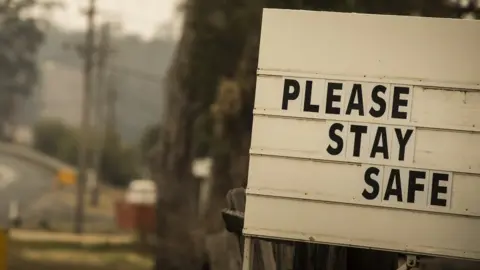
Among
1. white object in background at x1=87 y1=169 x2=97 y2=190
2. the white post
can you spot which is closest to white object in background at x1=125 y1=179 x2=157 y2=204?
white object in background at x1=87 y1=169 x2=97 y2=190

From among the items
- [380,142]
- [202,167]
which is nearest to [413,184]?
[380,142]

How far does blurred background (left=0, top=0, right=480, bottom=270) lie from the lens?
338 cm

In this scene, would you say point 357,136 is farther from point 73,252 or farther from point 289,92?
point 73,252

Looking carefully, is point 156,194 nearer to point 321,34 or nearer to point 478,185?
point 321,34

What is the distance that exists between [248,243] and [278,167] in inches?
10.5

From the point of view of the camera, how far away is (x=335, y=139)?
222cm

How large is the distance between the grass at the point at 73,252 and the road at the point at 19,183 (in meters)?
0.15

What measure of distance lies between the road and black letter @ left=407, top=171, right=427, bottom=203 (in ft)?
5.97

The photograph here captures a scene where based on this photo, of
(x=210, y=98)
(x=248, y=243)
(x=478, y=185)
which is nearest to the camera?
(x=478, y=185)

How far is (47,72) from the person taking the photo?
3.45m

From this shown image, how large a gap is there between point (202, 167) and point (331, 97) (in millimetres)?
1286

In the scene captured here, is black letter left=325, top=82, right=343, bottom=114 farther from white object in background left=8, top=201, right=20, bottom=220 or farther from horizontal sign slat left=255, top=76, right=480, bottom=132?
white object in background left=8, top=201, right=20, bottom=220

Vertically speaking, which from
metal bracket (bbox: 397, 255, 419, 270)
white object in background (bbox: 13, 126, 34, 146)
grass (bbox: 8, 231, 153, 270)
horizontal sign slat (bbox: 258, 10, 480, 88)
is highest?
horizontal sign slat (bbox: 258, 10, 480, 88)

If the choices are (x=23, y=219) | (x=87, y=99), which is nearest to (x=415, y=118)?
(x=87, y=99)
